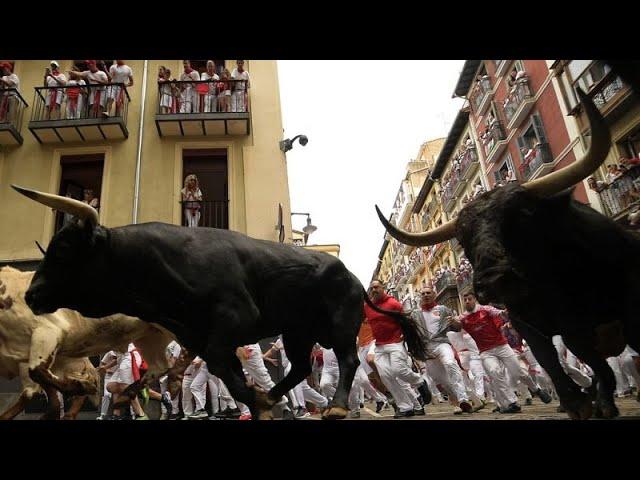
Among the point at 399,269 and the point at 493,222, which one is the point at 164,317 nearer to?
the point at 493,222

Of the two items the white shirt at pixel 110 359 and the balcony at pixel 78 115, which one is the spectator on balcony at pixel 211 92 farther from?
the white shirt at pixel 110 359

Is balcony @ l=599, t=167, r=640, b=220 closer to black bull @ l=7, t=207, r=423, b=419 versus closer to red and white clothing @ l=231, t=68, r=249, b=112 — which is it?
Answer: red and white clothing @ l=231, t=68, r=249, b=112

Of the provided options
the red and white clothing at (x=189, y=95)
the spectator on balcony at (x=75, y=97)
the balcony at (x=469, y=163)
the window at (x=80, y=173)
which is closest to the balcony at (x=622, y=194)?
the red and white clothing at (x=189, y=95)

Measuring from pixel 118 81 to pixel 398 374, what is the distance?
42.8 ft

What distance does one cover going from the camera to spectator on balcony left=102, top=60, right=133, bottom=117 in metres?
15.2

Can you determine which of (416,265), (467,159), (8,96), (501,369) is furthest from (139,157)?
(416,265)

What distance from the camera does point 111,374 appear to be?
10164 mm

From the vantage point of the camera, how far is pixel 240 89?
15586 millimetres

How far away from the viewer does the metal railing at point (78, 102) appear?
14992 mm

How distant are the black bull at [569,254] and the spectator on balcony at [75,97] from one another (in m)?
14.5

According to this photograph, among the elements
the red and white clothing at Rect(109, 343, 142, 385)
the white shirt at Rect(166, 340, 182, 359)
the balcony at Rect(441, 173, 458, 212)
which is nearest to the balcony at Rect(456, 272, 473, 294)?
the balcony at Rect(441, 173, 458, 212)

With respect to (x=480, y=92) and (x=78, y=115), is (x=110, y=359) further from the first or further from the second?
(x=480, y=92)
